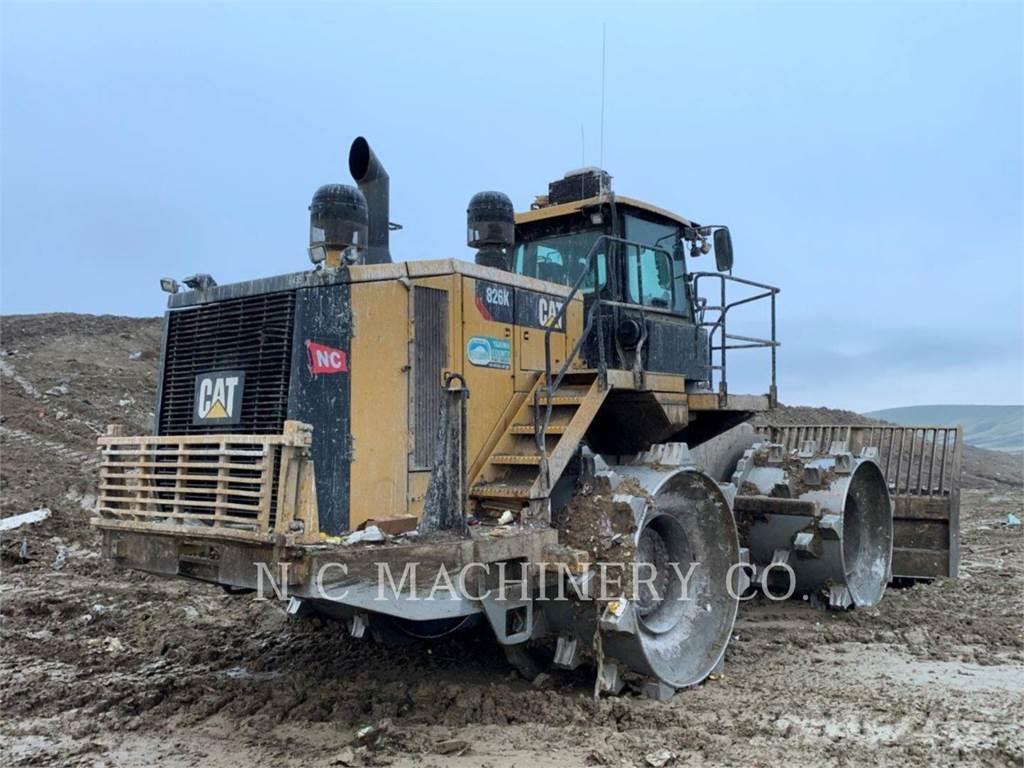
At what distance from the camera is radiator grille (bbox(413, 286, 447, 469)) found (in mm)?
5125

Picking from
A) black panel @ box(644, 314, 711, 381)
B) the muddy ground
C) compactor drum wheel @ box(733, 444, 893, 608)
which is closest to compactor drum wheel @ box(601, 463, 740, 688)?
the muddy ground

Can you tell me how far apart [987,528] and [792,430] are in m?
6.76

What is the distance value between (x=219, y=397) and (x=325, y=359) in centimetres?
69

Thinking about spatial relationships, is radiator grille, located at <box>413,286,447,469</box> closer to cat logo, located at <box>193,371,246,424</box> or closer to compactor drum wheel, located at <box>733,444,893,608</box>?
cat logo, located at <box>193,371,246,424</box>

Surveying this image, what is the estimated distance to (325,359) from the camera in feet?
15.7

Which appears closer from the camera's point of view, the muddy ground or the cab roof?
the muddy ground

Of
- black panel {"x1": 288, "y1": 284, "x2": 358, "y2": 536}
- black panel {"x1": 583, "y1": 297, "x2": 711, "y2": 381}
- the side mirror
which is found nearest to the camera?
black panel {"x1": 288, "y1": 284, "x2": 358, "y2": 536}

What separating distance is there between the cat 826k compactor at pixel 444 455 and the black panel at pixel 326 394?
0.04 feet

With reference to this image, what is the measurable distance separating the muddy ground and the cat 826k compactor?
1.20 ft

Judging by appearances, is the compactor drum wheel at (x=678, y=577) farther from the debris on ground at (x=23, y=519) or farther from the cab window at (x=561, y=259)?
the debris on ground at (x=23, y=519)

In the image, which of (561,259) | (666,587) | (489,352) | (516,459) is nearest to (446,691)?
(516,459)

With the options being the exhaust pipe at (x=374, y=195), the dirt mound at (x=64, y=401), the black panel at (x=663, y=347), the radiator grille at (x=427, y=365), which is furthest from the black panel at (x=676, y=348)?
the dirt mound at (x=64, y=401)

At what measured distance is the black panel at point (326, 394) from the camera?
15.4 ft

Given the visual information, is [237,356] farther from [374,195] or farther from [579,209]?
[579,209]
